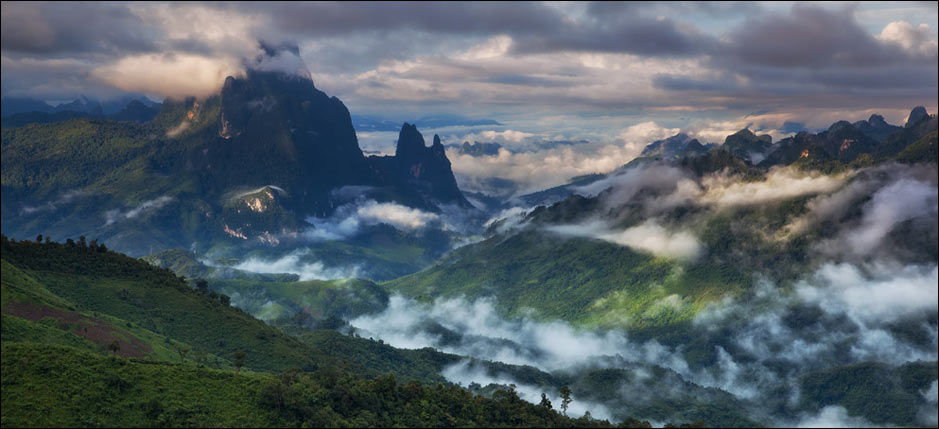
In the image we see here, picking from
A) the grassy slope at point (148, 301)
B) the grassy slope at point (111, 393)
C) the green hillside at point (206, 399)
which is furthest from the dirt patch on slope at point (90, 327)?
the green hillside at point (206, 399)

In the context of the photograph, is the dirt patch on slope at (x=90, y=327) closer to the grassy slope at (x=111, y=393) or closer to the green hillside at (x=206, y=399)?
the grassy slope at (x=111, y=393)

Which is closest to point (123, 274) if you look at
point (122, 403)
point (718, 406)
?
point (122, 403)

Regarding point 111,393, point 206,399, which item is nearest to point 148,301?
point 206,399

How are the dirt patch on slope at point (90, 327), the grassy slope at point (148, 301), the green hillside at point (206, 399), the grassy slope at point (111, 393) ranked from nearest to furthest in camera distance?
the grassy slope at point (111, 393) < the green hillside at point (206, 399) < the dirt patch on slope at point (90, 327) < the grassy slope at point (148, 301)

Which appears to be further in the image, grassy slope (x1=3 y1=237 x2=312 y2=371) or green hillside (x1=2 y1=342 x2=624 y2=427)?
grassy slope (x1=3 y1=237 x2=312 y2=371)

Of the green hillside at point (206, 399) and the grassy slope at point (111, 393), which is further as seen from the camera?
the green hillside at point (206, 399)

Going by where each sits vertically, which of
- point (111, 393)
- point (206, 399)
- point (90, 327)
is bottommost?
point (206, 399)

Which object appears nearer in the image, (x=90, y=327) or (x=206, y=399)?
(x=206, y=399)

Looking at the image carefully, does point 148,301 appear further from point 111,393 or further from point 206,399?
point 111,393

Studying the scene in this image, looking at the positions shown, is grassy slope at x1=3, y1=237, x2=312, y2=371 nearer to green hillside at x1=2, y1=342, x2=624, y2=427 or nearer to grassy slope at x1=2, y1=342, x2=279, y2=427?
grassy slope at x1=2, y1=342, x2=279, y2=427

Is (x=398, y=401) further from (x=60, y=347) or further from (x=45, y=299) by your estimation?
(x=45, y=299)

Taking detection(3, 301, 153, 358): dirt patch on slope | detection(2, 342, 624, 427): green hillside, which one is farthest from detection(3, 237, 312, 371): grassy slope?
detection(2, 342, 624, 427): green hillside

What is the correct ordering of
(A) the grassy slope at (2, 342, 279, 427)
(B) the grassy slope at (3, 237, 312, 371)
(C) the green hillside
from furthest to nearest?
(B) the grassy slope at (3, 237, 312, 371), (C) the green hillside, (A) the grassy slope at (2, 342, 279, 427)
